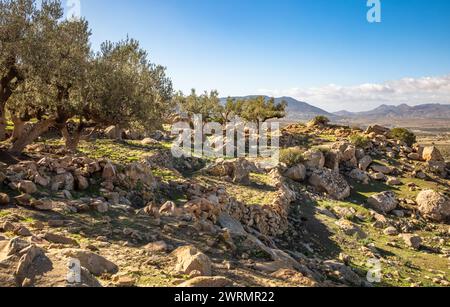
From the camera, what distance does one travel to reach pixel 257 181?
84.9 feet

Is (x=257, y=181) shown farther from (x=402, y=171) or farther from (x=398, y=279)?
(x=402, y=171)

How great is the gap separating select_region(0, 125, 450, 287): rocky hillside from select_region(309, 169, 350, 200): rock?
10cm

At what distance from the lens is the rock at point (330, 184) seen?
95.3 feet

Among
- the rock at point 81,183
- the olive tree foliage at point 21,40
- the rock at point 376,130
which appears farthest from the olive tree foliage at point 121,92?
the rock at point 376,130

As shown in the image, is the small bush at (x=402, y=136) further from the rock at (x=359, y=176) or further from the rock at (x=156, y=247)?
the rock at (x=156, y=247)

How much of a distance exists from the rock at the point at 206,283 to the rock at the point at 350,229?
15.3 m

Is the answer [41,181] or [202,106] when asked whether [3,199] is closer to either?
[41,181]

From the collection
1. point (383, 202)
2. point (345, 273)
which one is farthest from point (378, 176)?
point (345, 273)

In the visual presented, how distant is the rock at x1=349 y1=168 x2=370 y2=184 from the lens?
33.2 m

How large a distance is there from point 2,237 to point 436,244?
77.9ft

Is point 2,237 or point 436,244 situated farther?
point 436,244

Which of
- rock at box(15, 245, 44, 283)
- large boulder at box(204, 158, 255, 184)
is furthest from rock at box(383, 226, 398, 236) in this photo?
rock at box(15, 245, 44, 283)

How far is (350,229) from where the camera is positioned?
21.4m
